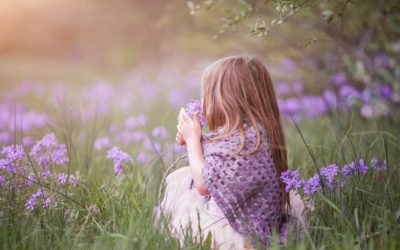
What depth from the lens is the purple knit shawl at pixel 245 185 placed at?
2.70 m

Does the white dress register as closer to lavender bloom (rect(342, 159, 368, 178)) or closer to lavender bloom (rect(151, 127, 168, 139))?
lavender bloom (rect(342, 159, 368, 178))

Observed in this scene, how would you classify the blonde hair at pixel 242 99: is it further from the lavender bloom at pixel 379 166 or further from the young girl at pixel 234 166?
the lavender bloom at pixel 379 166

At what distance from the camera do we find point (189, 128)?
9.63 feet

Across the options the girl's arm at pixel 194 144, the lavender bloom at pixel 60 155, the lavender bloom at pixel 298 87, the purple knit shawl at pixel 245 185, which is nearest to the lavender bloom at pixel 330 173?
the purple knit shawl at pixel 245 185

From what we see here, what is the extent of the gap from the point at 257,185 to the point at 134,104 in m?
4.58

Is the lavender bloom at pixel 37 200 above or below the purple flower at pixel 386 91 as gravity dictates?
below

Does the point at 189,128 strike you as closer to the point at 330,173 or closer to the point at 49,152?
the point at 330,173

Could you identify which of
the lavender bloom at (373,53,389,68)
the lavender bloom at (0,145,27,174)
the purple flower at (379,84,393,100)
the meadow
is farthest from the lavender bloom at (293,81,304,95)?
the lavender bloom at (0,145,27,174)

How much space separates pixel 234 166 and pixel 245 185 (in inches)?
4.1

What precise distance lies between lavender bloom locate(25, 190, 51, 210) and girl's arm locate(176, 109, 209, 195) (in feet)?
2.45

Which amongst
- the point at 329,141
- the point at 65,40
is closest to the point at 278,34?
the point at 329,141

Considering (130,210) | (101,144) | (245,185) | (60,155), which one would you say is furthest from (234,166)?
(101,144)

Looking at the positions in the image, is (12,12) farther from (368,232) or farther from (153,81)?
(368,232)

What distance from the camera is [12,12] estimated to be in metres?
20.4
